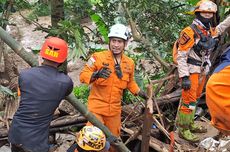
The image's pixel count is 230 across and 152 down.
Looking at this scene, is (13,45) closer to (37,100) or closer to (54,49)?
(54,49)

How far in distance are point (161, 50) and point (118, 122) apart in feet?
8.69

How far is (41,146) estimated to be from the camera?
13.4 feet

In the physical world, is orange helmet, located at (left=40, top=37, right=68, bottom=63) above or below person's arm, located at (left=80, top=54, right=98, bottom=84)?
above

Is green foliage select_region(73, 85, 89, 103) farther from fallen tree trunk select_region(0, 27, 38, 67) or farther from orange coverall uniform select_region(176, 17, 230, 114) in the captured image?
fallen tree trunk select_region(0, 27, 38, 67)

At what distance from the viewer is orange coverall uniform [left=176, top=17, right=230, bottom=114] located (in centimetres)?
536

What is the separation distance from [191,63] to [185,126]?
3.09ft

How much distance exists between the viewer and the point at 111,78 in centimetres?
506

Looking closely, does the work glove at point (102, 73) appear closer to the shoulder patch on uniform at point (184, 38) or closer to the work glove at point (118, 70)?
the work glove at point (118, 70)

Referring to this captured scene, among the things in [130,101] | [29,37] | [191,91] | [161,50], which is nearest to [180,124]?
[191,91]

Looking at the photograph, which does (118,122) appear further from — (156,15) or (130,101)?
(156,15)

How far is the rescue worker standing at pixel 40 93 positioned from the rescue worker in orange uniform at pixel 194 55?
2.06 metres

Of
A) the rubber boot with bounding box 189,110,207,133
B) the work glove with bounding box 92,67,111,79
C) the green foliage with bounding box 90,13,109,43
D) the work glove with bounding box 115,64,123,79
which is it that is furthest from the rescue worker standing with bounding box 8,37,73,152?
the green foliage with bounding box 90,13,109,43

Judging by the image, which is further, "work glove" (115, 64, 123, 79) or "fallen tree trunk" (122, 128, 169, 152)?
"fallen tree trunk" (122, 128, 169, 152)

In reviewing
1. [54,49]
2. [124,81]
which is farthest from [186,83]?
[54,49]
